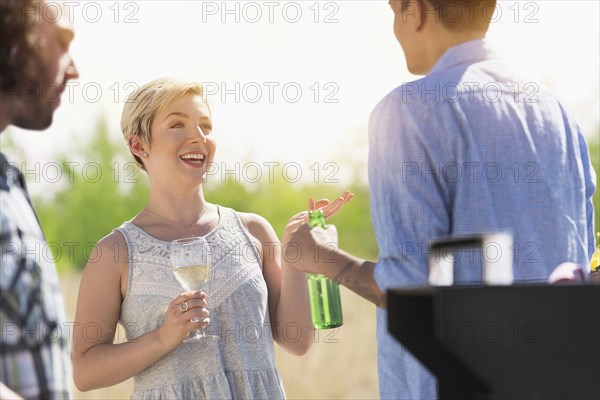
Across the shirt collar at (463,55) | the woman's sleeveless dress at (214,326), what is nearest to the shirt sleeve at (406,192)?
the shirt collar at (463,55)

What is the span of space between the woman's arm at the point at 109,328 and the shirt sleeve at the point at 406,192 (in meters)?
0.69

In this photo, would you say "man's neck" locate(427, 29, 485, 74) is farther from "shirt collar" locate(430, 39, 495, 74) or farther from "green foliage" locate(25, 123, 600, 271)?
"green foliage" locate(25, 123, 600, 271)

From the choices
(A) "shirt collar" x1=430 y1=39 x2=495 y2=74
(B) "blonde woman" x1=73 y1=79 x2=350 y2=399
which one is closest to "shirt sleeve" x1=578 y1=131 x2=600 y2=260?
(A) "shirt collar" x1=430 y1=39 x2=495 y2=74

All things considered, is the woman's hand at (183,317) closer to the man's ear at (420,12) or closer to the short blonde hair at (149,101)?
the short blonde hair at (149,101)

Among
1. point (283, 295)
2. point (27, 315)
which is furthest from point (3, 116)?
point (283, 295)

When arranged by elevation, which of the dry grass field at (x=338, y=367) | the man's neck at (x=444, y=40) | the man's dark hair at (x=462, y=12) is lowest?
the dry grass field at (x=338, y=367)

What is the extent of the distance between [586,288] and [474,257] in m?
0.50

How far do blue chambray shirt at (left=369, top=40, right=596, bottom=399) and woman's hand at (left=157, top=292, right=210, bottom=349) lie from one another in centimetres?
58

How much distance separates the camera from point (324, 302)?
2.83 m

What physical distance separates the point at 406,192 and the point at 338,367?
45.0 ft

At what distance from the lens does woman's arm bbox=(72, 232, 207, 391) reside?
259 cm

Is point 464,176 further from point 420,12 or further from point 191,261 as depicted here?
point 191,261

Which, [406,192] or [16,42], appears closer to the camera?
[16,42]

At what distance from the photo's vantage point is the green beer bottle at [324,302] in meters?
2.82
